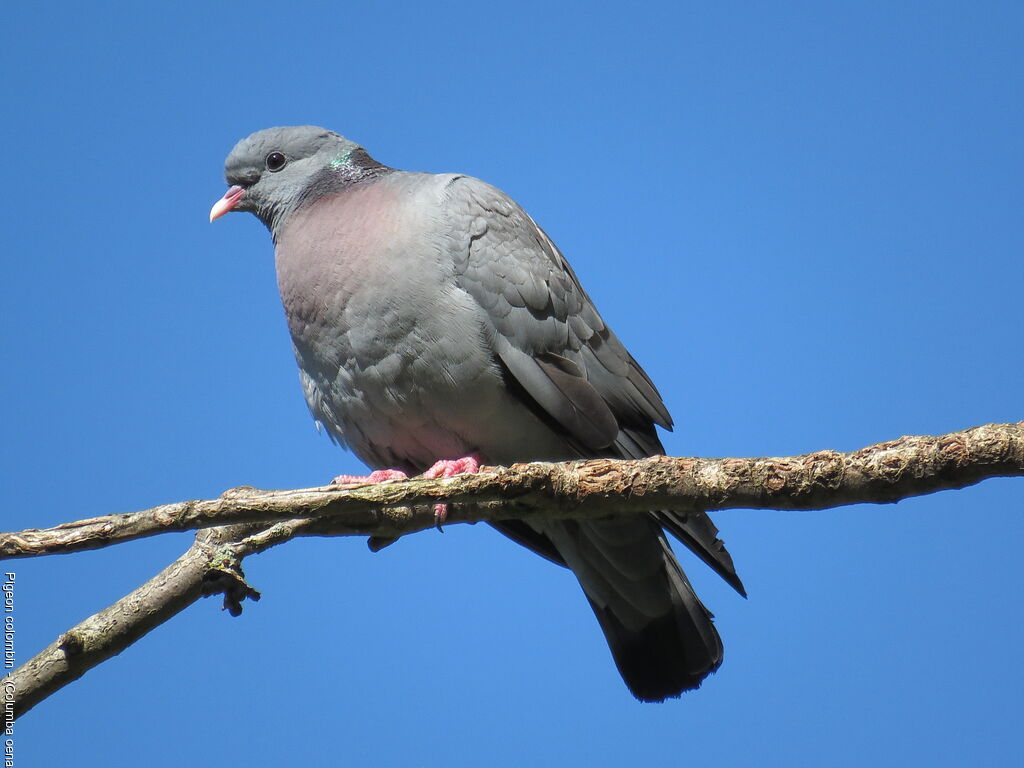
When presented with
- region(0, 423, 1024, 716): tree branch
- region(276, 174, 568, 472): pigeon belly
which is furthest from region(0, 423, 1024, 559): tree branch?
region(276, 174, 568, 472): pigeon belly

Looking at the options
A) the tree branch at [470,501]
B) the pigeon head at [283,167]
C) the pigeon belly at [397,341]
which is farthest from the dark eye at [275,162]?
the tree branch at [470,501]

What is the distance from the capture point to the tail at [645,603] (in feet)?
16.0

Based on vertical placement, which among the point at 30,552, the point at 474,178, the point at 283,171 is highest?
the point at 283,171

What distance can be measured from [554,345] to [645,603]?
1.33 metres

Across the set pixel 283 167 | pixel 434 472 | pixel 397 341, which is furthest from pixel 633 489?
pixel 283 167

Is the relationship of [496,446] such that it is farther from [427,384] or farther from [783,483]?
[783,483]

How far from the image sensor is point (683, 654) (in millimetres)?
4969

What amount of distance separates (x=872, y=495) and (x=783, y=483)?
0.26 metres

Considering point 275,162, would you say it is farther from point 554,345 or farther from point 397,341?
point 554,345

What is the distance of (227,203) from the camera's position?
5430 millimetres

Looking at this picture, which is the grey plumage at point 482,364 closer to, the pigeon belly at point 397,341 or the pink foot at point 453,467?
the pigeon belly at point 397,341

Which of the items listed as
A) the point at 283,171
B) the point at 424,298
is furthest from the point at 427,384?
the point at 283,171

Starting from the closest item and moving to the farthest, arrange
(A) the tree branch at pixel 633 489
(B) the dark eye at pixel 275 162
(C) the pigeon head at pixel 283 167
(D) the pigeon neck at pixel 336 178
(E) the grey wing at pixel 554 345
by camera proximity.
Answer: (A) the tree branch at pixel 633 489 < (E) the grey wing at pixel 554 345 < (D) the pigeon neck at pixel 336 178 < (C) the pigeon head at pixel 283 167 < (B) the dark eye at pixel 275 162

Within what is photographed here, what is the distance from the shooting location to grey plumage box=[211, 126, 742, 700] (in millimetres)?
4398
